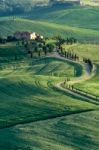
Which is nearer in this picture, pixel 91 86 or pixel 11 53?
pixel 91 86

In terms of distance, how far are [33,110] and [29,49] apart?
74.6 meters

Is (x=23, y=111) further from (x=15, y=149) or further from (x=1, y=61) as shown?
(x=1, y=61)

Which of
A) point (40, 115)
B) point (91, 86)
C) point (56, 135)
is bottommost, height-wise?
point (91, 86)

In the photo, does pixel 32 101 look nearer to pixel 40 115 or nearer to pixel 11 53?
pixel 40 115

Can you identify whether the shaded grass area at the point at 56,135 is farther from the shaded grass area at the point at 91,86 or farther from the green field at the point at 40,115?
the shaded grass area at the point at 91,86

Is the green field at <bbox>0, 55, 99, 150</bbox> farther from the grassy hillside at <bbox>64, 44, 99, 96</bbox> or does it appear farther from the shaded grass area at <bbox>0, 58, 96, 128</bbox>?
the grassy hillside at <bbox>64, 44, 99, 96</bbox>

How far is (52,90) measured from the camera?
11888 centimetres

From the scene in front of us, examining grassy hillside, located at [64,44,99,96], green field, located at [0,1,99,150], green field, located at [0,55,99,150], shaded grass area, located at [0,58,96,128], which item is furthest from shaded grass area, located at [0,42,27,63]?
shaded grass area, located at [0,58,96,128]

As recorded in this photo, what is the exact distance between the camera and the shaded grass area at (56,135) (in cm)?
8388

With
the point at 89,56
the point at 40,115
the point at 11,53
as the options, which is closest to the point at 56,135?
the point at 40,115

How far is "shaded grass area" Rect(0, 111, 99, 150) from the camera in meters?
83.9

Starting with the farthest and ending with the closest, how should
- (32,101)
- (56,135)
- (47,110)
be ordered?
(32,101), (47,110), (56,135)

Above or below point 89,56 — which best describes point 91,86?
above

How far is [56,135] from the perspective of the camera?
88688mm
